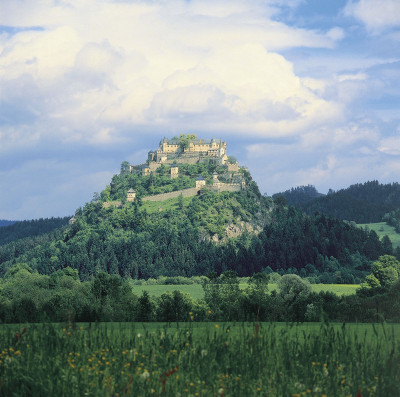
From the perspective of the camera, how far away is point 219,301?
64.4 meters

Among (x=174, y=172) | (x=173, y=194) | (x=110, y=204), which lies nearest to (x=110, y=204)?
(x=110, y=204)

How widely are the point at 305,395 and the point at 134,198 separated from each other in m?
166

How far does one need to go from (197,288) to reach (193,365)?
117 metres

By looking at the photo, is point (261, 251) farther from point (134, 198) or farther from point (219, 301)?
point (219, 301)

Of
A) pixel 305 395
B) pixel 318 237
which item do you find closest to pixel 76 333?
pixel 305 395

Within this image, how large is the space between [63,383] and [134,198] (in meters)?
Result: 165

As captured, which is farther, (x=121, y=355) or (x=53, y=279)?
(x=53, y=279)

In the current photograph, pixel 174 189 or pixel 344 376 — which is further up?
pixel 174 189

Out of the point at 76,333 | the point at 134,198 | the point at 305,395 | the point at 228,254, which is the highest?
the point at 134,198

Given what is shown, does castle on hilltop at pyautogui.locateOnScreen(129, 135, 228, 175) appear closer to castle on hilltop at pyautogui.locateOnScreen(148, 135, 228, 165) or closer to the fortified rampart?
castle on hilltop at pyautogui.locateOnScreen(148, 135, 228, 165)

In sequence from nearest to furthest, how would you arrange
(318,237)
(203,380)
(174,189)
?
(203,380) → (318,237) → (174,189)

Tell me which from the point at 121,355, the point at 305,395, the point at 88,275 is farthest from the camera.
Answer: the point at 88,275

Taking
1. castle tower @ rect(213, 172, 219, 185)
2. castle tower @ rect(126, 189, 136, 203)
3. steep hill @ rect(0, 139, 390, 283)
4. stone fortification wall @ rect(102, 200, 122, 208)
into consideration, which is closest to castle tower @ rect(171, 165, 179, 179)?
steep hill @ rect(0, 139, 390, 283)

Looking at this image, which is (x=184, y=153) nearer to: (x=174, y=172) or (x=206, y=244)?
(x=174, y=172)
